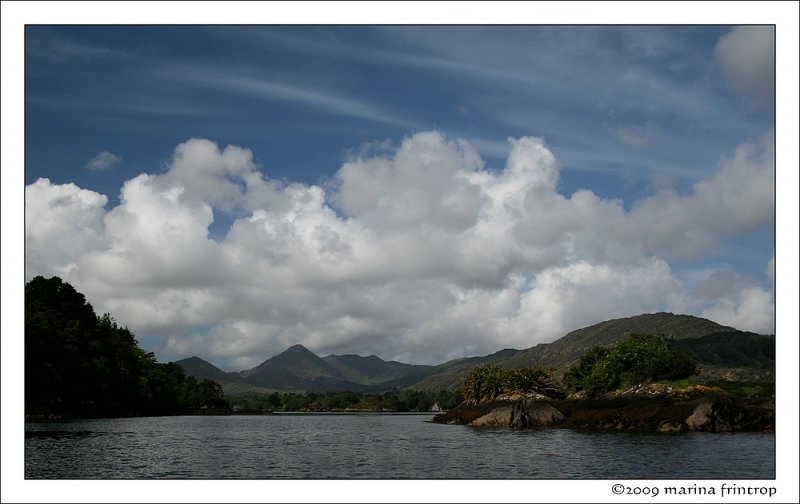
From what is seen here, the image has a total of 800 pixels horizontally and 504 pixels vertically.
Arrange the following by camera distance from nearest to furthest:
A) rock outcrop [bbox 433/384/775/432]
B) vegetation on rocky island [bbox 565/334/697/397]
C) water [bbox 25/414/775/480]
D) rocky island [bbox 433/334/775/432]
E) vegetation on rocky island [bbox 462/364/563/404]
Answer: water [bbox 25/414/775/480], rock outcrop [bbox 433/384/775/432], rocky island [bbox 433/334/775/432], vegetation on rocky island [bbox 565/334/697/397], vegetation on rocky island [bbox 462/364/563/404]

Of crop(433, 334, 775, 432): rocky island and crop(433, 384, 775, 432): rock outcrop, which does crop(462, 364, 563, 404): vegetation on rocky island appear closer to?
crop(433, 334, 775, 432): rocky island

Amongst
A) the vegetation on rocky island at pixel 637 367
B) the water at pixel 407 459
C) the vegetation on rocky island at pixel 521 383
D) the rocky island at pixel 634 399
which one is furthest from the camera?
the vegetation on rocky island at pixel 521 383

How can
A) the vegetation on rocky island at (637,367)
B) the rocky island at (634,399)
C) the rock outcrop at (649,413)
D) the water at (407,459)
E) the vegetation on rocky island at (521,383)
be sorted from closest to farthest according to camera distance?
1. the water at (407,459)
2. the rock outcrop at (649,413)
3. the rocky island at (634,399)
4. the vegetation on rocky island at (637,367)
5. the vegetation on rocky island at (521,383)

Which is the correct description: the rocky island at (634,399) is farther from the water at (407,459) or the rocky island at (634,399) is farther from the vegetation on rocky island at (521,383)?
the water at (407,459)

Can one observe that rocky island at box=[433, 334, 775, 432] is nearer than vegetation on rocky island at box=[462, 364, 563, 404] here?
Yes

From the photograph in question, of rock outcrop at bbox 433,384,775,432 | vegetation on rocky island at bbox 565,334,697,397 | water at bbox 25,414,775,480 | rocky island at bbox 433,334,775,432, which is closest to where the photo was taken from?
water at bbox 25,414,775,480

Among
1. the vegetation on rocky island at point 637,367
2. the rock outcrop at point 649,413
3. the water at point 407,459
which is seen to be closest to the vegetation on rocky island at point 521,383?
the vegetation on rocky island at point 637,367

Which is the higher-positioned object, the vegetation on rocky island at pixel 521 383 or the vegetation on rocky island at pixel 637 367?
the vegetation on rocky island at pixel 637 367

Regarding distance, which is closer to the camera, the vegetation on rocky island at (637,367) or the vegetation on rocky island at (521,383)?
the vegetation on rocky island at (637,367)

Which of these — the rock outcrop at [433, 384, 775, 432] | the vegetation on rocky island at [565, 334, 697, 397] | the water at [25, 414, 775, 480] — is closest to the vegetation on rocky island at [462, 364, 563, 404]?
the vegetation on rocky island at [565, 334, 697, 397]

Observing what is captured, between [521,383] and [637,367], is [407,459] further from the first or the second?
[521,383]

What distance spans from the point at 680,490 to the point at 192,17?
33859mm

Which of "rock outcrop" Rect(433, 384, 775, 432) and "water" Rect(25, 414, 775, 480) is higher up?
"water" Rect(25, 414, 775, 480)

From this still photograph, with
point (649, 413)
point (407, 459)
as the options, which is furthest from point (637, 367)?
point (407, 459)
